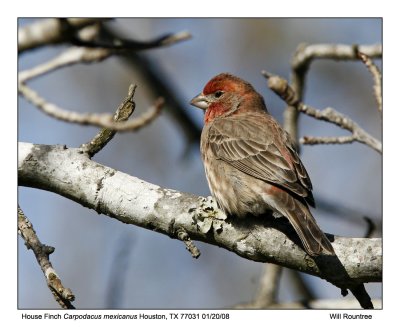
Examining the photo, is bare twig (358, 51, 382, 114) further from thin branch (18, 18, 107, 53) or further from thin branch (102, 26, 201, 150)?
thin branch (102, 26, 201, 150)

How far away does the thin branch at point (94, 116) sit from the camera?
3568mm

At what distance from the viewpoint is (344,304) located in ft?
19.6

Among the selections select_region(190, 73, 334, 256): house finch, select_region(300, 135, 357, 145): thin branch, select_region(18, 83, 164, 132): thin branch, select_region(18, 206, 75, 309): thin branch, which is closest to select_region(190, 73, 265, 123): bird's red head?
select_region(190, 73, 334, 256): house finch

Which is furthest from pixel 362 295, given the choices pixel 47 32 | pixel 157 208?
pixel 47 32

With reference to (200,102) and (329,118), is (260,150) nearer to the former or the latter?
(329,118)

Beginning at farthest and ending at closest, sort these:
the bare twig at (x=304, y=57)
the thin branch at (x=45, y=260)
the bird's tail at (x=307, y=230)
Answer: the bare twig at (x=304, y=57), the bird's tail at (x=307, y=230), the thin branch at (x=45, y=260)

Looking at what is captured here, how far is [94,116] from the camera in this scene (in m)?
3.70

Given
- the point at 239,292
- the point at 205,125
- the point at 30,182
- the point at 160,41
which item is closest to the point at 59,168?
the point at 30,182

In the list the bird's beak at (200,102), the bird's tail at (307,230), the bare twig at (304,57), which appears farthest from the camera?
the bird's beak at (200,102)

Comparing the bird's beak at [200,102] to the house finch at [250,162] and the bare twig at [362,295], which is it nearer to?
the house finch at [250,162]

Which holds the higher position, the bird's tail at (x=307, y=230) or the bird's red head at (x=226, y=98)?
the bird's red head at (x=226, y=98)

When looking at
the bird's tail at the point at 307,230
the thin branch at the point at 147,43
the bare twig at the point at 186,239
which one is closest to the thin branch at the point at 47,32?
the thin branch at the point at 147,43

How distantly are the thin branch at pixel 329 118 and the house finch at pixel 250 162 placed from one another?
472 mm

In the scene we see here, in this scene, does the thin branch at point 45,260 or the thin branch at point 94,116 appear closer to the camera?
the thin branch at point 94,116
